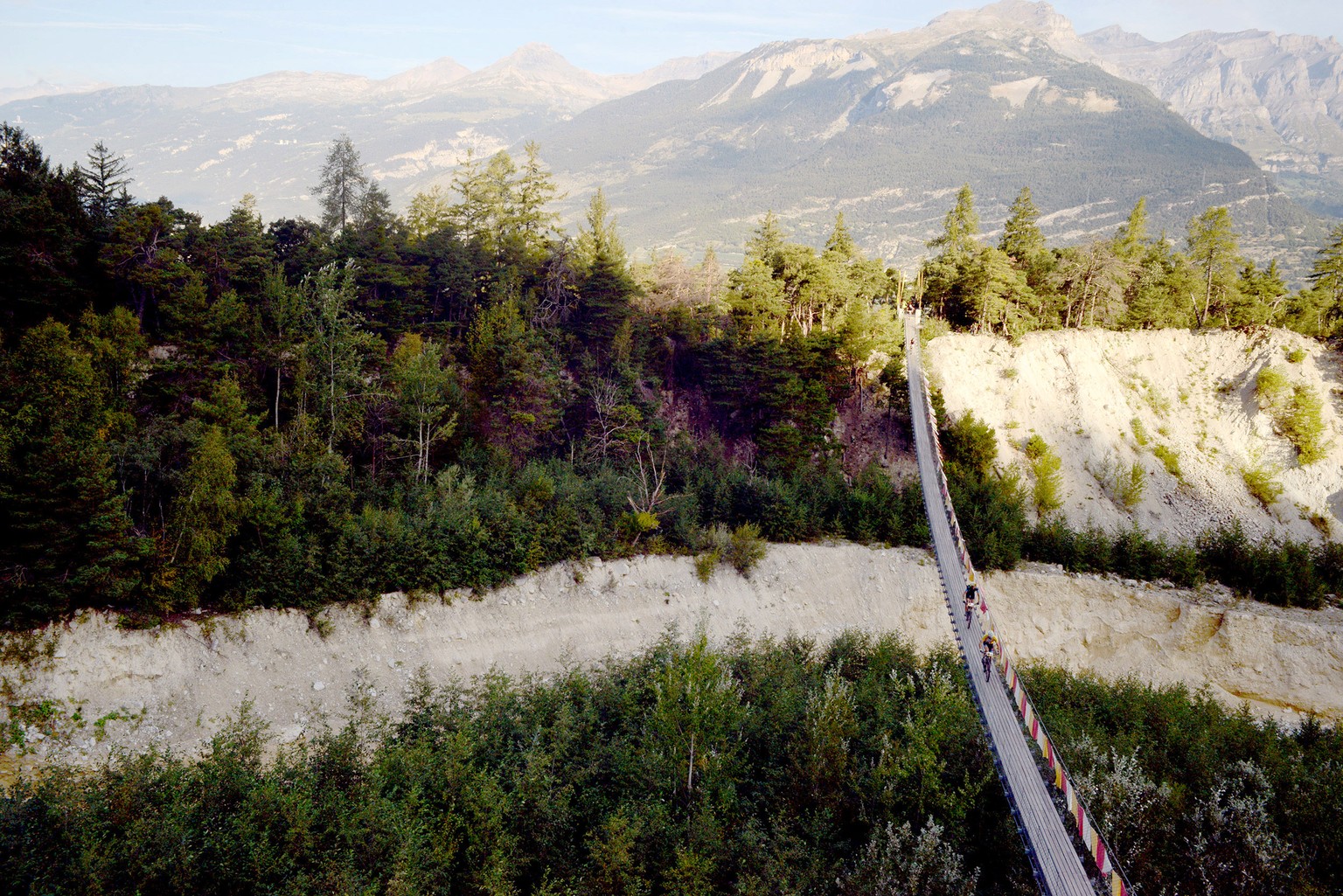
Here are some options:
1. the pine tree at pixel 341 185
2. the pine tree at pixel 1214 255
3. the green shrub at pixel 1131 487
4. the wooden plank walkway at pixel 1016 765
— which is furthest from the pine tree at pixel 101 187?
the pine tree at pixel 1214 255

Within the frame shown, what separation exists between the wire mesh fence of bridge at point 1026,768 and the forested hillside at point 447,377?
1324 cm

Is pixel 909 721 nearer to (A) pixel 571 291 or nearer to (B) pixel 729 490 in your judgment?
(B) pixel 729 490

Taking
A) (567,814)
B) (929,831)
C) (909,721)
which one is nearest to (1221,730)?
(909,721)

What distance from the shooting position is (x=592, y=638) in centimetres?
3156

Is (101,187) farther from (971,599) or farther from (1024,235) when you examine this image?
(1024,235)

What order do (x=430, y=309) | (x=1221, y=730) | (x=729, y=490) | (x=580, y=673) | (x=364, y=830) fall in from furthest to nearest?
(x=430, y=309) < (x=729, y=490) < (x=580, y=673) < (x=1221, y=730) < (x=364, y=830)

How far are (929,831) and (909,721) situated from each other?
3448 mm

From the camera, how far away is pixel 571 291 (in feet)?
151

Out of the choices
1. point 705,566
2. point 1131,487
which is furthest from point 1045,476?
point 705,566

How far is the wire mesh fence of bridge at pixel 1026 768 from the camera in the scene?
545 inches

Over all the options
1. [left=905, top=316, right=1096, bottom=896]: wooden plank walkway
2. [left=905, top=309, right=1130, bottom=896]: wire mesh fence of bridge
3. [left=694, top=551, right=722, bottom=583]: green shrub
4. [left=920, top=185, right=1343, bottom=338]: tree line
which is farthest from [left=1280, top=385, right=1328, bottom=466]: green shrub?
[left=694, top=551, right=722, bottom=583]: green shrub

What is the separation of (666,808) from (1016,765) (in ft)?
27.7

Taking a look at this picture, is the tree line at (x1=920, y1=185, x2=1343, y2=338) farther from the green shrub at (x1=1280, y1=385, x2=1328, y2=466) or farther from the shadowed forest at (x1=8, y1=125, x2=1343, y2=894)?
the green shrub at (x1=1280, y1=385, x2=1328, y2=466)

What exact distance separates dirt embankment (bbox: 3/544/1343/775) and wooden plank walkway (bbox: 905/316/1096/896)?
8399mm
